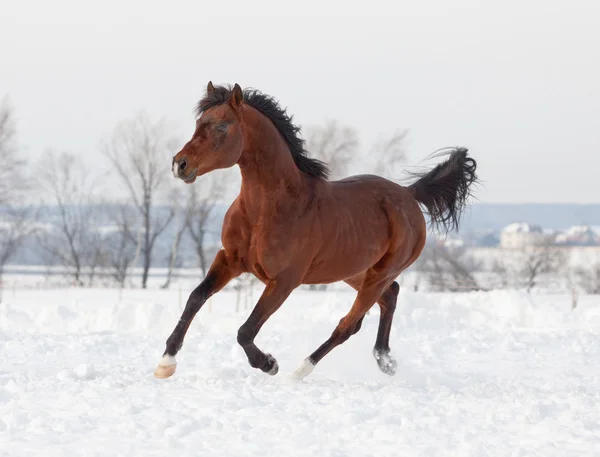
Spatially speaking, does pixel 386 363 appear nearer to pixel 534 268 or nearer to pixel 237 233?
pixel 237 233

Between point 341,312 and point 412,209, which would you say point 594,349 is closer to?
point 412,209

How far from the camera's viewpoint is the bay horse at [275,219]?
204 inches

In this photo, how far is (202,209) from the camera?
102 feet

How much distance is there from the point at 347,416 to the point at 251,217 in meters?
1.65

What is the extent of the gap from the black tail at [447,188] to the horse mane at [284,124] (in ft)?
5.41

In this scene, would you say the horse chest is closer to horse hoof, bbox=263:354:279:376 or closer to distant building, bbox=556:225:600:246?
horse hoof, bbox=263:354:279:376

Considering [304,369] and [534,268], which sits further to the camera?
[534,268]

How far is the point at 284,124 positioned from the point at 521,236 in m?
46.2

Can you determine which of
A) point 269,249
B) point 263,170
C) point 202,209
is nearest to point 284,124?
point 263,170

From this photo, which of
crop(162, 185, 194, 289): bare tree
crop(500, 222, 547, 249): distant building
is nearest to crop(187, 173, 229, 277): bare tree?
crop(162, 185, 194, 289): bare tree

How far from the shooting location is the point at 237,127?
5191 mm

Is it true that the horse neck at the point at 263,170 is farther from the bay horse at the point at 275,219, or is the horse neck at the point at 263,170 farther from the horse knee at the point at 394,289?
the horse knee at the point at 394,289

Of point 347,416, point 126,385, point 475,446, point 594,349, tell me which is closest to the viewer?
point 475,446

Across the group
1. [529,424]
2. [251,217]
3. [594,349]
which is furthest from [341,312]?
[529,424]
